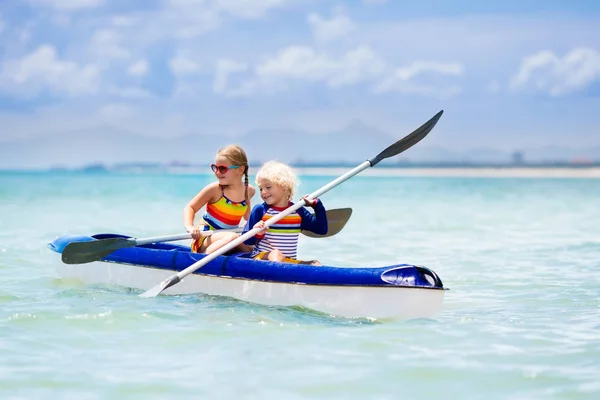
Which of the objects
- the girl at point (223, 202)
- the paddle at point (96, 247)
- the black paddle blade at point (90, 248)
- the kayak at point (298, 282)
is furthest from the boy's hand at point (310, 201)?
the black paddle blade at point (90, 248)

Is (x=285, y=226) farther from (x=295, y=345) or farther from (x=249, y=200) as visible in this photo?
→ (x=295, y=345)

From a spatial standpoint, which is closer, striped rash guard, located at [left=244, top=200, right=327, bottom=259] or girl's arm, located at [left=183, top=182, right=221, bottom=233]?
striped rash guard, located at [left=244, top=200, right=327, bottom=259]

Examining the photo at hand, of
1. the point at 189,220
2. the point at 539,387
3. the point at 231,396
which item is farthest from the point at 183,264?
the point at 539,387

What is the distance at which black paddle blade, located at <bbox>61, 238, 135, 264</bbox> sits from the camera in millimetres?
7387

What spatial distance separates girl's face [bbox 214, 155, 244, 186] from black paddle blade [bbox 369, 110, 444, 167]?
1174 millimetres

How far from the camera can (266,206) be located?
21.6 feet

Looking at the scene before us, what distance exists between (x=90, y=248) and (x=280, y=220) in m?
1.95

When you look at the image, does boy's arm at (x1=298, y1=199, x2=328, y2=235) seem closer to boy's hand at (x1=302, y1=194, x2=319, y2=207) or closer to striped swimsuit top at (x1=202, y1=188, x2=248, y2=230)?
boy's hand at (x1=302, y1=194, x2=319, y2=207)

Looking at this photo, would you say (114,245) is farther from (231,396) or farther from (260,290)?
(231,396)

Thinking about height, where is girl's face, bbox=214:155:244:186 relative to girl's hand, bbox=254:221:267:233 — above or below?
above

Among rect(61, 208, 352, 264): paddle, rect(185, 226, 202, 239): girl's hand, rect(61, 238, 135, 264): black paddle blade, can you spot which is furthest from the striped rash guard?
rect(61, 238, 135, 264): black paddle blade

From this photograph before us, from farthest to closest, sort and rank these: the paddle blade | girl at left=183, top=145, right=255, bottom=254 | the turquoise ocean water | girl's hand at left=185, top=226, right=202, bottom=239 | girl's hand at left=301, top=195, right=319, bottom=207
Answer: girl at left=183, top=145, right=255, bottom=254 → girl's hand at left=185, top=226, right=202, bottom=239 → the paddle blade → girl's hand at left=301, top=195, right=319, bottom=207 → the turquoise ocean water

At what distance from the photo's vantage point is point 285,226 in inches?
260

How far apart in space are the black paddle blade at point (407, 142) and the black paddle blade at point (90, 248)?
91.7 inches
